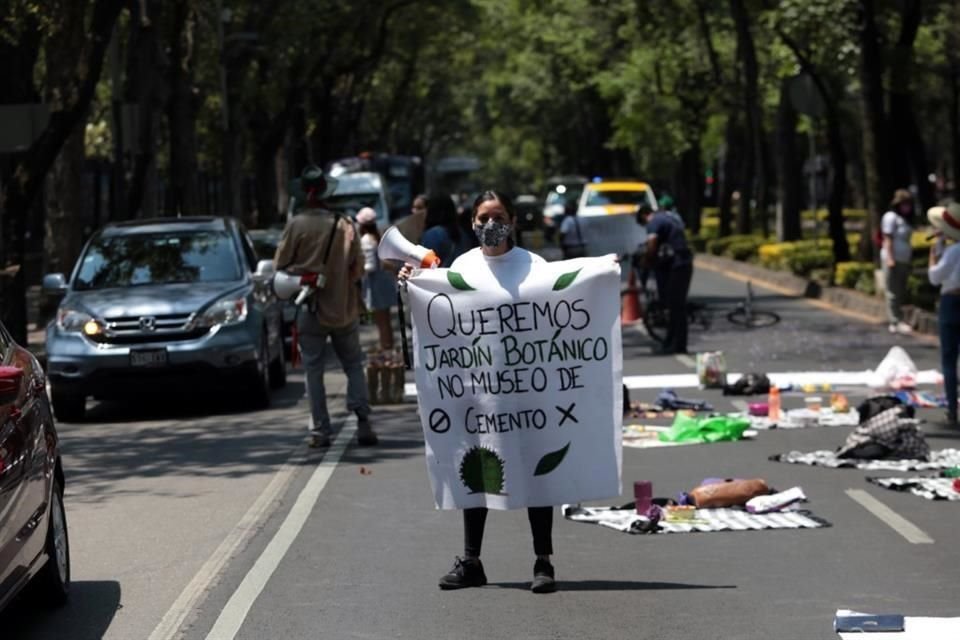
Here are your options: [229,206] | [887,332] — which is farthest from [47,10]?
[229,206]

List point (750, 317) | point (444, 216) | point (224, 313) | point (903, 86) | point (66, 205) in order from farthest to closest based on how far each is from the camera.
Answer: point (903, 86) < point (66, 205) < point (750, 317) < point (224, 313) < point (444, 216)

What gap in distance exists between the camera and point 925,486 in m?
11.8

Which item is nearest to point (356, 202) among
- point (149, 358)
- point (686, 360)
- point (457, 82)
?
point (686, 360)

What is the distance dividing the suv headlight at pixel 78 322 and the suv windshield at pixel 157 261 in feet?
1.99

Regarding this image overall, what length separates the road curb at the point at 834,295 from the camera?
2531 centimetres

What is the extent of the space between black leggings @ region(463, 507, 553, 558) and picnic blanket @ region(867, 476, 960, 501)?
357cm

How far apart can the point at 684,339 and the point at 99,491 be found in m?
11.1

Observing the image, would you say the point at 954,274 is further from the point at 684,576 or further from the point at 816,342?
the point at 816,342

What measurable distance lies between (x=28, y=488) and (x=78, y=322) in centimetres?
989

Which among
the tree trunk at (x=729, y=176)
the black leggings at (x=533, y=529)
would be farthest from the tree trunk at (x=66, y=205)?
the tree trunk at (x=729, y=176)

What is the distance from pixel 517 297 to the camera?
29.2 feet

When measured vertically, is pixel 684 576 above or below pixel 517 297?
below

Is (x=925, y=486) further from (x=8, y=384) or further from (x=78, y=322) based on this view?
(x=78, y=322)

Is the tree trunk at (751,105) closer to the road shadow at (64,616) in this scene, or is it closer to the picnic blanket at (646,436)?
the picnic blanket at (646,436)
